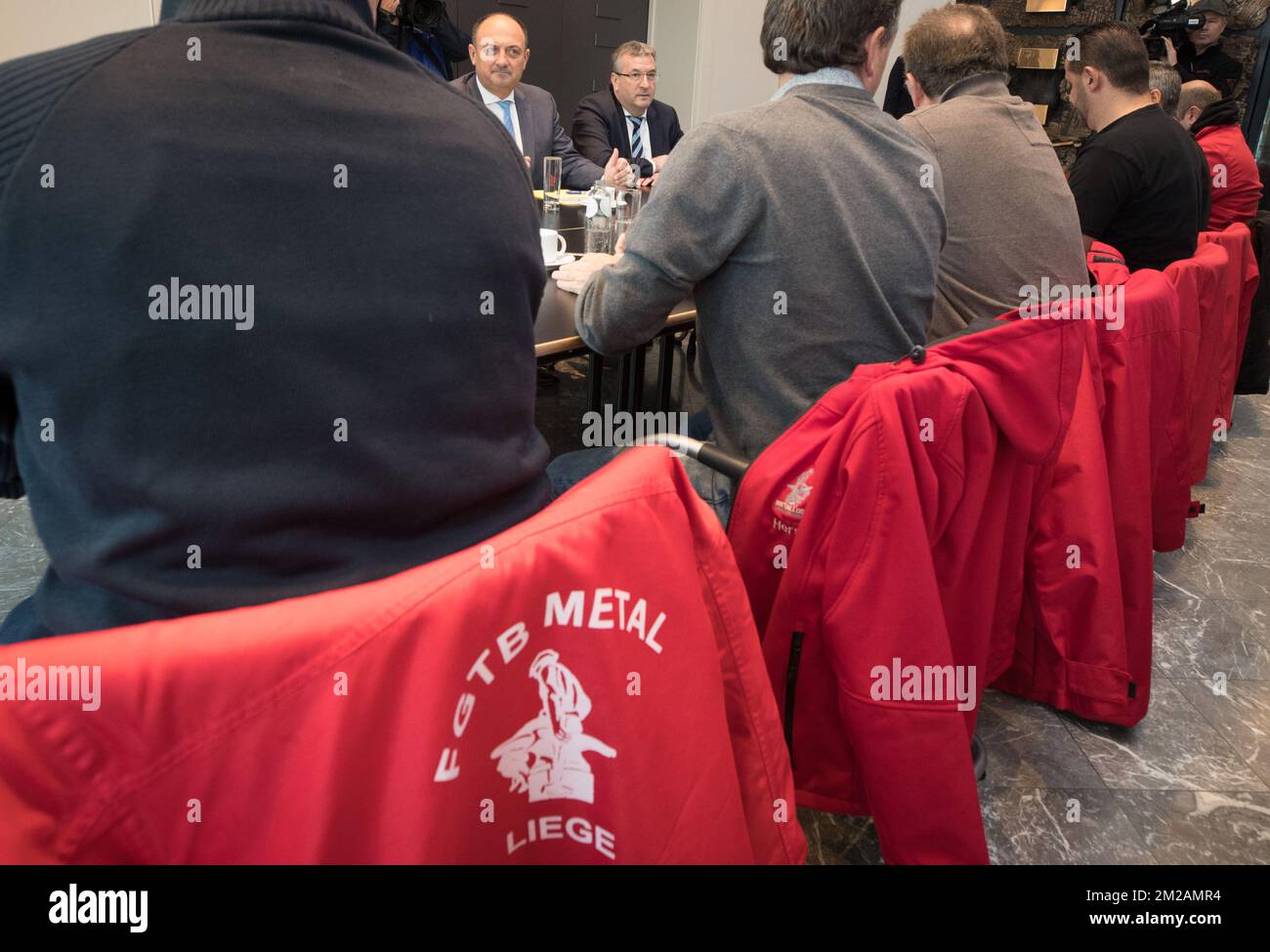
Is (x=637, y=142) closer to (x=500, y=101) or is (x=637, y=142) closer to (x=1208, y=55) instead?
(x=500, y=101)

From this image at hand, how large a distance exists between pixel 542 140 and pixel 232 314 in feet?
11.6

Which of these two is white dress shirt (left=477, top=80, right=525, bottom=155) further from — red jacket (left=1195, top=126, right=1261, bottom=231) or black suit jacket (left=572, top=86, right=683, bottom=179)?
red jacket (left=1195, top=126, right=1261, bottom=231)

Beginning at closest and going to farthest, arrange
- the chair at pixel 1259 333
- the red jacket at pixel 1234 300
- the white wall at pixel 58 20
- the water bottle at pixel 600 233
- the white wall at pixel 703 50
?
the water bottle at pixel 600 233
the red jacket at pixel 1234 300
the chair at pixel 1259 333
the white wall at pixel 58 20
the white wall at pixel 703 50

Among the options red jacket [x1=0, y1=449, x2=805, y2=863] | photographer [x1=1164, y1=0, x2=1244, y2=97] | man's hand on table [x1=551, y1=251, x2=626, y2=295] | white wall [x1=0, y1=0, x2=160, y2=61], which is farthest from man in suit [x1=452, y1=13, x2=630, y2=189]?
photographer [x1=1164, y1=0, x2=1244, y2=97]

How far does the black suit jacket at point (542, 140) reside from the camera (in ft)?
12.5

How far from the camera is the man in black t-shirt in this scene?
99.5 inches

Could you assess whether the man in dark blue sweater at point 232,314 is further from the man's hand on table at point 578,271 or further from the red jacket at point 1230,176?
the red jacket at point 1230,176

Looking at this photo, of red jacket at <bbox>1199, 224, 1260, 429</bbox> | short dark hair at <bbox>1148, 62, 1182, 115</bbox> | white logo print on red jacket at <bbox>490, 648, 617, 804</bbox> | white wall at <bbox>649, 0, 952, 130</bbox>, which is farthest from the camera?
white wall at <bbox>649, 0, 952, 130</bbox>

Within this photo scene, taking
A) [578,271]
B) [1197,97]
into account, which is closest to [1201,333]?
[578,271]

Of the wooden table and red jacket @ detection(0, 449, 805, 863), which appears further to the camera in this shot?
the wooden table

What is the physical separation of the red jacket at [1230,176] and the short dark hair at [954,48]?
225 cm

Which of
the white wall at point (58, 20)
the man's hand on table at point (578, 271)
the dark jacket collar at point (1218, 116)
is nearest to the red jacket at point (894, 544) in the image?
the man's hand on table at point (578, 271)

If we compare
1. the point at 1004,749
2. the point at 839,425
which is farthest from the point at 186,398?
the point at 1004,749

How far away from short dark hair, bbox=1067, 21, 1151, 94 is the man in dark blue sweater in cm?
261
